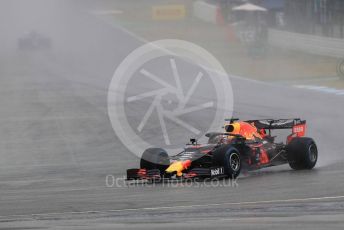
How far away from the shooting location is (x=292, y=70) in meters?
41.8

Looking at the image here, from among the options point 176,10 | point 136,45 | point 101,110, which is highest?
point 176,10

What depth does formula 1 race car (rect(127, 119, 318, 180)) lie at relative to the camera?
1518 cm

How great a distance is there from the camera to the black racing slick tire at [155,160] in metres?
15.8

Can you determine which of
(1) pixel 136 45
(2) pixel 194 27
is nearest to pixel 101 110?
(1) pixel 136 45

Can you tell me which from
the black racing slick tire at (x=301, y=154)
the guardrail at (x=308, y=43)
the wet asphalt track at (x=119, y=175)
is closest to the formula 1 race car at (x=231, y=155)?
the black racing slick tire at (x=301, y=154)

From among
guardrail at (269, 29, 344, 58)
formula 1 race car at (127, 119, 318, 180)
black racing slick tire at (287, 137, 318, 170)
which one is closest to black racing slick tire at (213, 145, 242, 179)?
formula 1 race car at (127, 119, 318, 180)

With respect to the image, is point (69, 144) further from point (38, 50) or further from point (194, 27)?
point (194, 27)

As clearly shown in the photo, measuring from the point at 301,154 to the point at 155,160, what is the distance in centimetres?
271

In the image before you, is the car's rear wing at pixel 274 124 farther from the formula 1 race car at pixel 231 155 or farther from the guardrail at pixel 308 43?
the guardrail at pixel 308 43

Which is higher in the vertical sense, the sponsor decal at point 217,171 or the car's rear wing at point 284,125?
the car's rear wing at point 284,125

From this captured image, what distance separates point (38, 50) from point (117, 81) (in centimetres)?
2360

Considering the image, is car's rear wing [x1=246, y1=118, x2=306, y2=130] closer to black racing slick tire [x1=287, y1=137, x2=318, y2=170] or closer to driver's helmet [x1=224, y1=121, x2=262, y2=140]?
driver's helmet [x1=224, y1=121, x2=262, y2=140]

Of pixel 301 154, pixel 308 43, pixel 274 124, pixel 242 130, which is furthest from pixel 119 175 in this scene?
pixel 308 43

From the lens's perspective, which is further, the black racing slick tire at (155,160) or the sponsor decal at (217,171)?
the black racing slick tire at (155,160)
